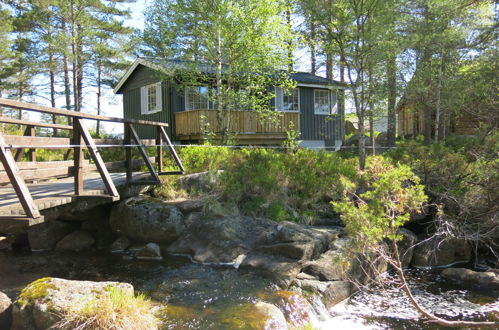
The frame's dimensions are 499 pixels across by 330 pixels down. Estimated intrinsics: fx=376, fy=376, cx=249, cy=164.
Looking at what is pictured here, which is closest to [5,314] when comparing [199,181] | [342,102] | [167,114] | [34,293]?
[34,293]

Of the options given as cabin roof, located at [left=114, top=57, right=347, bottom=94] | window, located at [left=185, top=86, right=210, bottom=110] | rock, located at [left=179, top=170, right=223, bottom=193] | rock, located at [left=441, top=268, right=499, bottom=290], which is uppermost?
cabin roof, located at [left=114, top=57, right=347, bottom=94]

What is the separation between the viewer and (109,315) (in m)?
3.95

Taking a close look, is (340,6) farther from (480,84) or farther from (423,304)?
(423,304)

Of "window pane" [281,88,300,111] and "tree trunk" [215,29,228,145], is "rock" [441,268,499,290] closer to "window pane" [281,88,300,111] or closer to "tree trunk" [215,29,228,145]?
"tree trunk" [215,29,228,145]

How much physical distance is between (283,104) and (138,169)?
9668mm

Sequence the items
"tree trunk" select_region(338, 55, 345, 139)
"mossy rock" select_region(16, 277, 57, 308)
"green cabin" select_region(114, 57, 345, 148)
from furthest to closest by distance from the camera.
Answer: "green cabin" select_region(114, 57, 345, 148) → "tree trunk" select_region(338, 55, 345, 139) → "mossy rock" select_region(16, 277, 57, 308)

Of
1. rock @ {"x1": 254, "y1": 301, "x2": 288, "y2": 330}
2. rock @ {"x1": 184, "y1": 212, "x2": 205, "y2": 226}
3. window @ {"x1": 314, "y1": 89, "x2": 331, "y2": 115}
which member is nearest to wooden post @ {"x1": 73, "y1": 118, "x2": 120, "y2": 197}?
rock @ {"x1": 254, "y1": 301, "x2": 288, "y2": 330}

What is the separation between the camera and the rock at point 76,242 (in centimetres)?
825

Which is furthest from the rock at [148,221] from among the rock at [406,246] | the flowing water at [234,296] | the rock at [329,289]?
the rock at [406,246]

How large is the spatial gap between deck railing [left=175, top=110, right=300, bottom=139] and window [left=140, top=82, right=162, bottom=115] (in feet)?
5.30

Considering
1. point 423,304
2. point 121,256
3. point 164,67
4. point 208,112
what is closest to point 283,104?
point 208,112

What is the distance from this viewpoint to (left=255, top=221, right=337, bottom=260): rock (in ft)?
22.1

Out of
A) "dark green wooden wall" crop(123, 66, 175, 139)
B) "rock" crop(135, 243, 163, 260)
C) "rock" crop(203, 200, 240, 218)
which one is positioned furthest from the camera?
"dark green wooden wall" crop(123, 66, 175, 139)

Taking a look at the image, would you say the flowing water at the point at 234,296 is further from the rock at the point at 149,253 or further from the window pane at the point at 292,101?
the window pane at the point at 292,101
